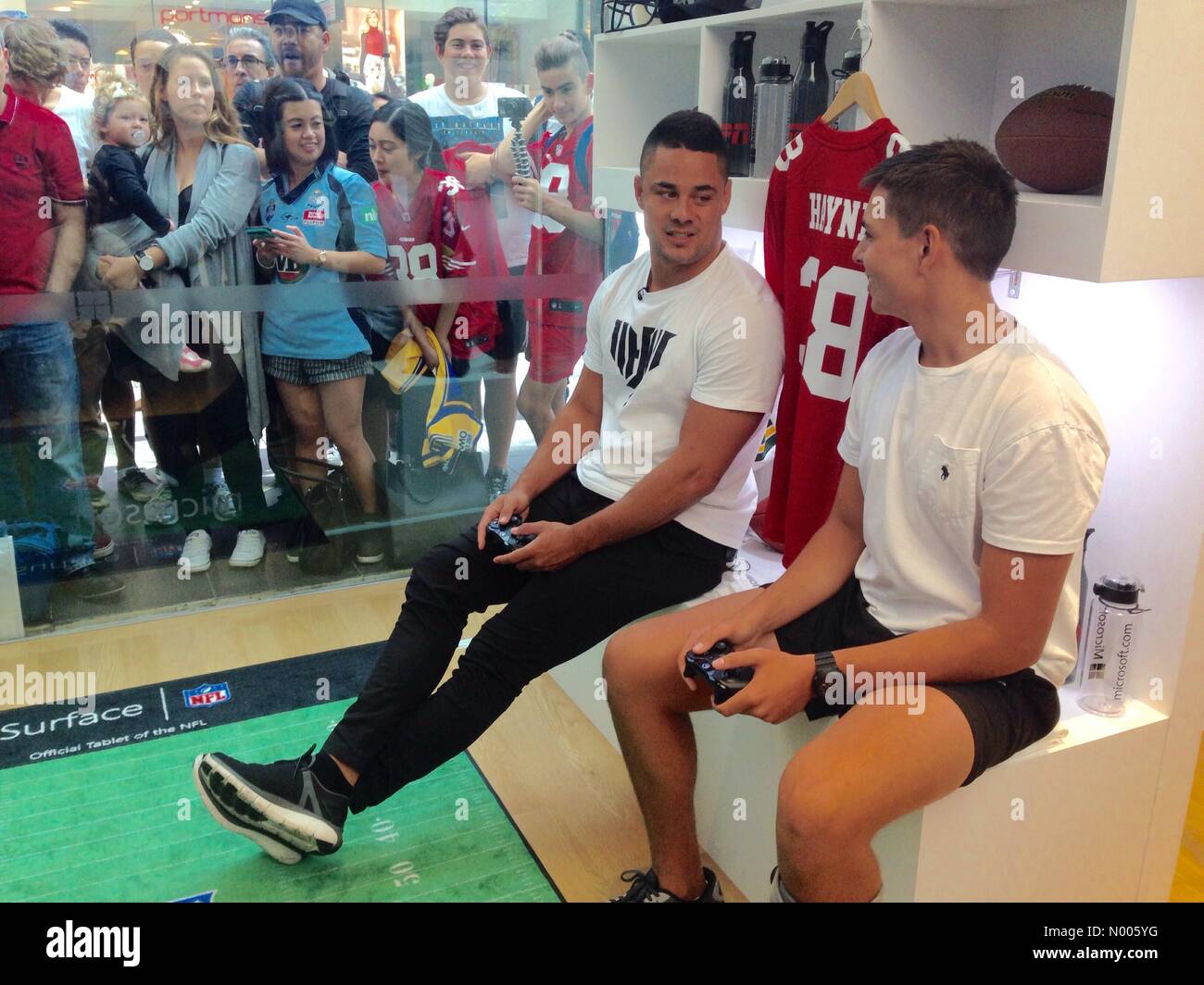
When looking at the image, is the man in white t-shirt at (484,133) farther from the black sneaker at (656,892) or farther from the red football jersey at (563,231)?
the black sneaker at (656,892)

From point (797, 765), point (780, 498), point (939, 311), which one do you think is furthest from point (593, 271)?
point (797, 765)

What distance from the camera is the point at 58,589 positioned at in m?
3.15

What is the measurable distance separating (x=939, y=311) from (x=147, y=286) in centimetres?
233

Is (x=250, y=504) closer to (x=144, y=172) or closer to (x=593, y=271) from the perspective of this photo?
(x=144, y=172)

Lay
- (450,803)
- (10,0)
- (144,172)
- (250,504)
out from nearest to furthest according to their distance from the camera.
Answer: (450,803) < (10,0) < (144,172) < (250,504)

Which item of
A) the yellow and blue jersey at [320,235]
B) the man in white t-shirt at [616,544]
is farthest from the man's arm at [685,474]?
the yellow and blue jersey at [320,235]

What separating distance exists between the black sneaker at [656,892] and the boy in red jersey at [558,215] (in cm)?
194

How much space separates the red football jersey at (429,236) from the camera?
327cm

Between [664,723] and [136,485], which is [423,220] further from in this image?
[664,723]

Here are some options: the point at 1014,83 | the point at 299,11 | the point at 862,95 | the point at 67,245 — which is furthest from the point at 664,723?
the point at 299,11

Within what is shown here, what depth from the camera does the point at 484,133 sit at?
3.33 m

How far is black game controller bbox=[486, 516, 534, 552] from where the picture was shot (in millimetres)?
2068

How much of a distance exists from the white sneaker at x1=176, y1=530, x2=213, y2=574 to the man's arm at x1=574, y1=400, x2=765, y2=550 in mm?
1756

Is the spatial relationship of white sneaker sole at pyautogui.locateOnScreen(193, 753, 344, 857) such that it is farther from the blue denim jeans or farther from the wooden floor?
the blue denim jeans
